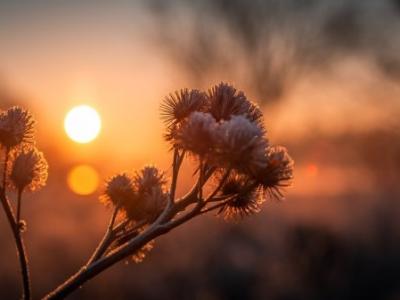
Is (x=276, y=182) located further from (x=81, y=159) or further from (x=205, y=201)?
(x=81, y=159)

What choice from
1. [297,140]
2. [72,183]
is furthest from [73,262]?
[72,183]

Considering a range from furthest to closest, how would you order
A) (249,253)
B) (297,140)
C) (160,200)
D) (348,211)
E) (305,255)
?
(297,140) → (348,211) → (249,253) → (305,255) → (160,200)


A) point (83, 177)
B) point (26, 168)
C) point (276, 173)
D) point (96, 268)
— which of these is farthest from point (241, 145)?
point (83, 177)

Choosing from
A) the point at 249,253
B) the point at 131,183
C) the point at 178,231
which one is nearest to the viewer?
the point at 131,183

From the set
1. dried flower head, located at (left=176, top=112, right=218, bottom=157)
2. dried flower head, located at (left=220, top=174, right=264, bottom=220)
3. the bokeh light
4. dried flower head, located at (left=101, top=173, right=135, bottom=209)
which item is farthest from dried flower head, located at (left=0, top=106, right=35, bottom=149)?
the bokeh light

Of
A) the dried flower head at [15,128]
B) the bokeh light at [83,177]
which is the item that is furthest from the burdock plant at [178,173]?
the bokeh light at [83,177]

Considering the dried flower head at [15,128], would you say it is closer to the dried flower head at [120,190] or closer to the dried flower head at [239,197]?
the dried flower head at [120,190]
